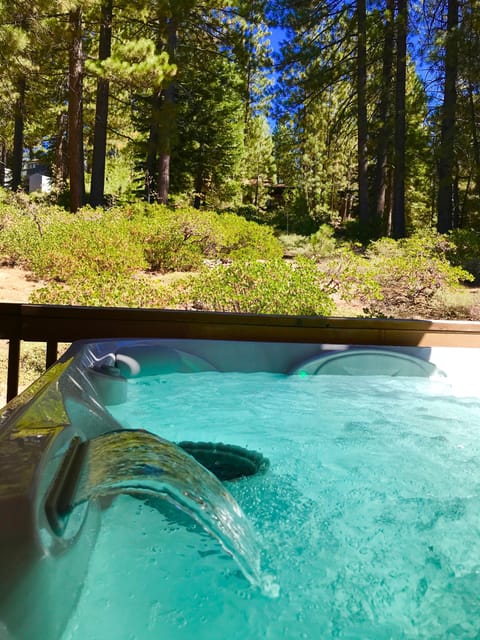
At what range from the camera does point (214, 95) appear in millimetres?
6320

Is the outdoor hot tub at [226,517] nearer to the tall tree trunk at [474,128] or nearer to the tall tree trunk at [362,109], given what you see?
the tall tree trunk at [362,109]

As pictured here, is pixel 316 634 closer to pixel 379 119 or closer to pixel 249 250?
pixel 249 250

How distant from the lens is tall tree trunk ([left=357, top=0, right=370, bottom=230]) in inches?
229

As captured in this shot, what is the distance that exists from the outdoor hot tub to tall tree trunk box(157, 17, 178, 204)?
186 inches

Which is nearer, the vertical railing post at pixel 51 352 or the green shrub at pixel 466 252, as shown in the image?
the vertical railing post at pixel 51 352

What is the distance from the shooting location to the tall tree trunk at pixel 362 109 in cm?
580

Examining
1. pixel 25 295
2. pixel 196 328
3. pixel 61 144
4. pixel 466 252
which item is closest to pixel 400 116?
pixel 466 252

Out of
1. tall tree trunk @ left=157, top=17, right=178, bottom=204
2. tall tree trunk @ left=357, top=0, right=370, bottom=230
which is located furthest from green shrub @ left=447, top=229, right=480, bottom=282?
tall tree trunk @ left=157, top=17, right=178, bottom=204

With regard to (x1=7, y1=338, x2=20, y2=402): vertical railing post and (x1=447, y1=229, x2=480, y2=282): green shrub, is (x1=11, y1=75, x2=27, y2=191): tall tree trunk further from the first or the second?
(x1=7, y1=338, x2=20, y2=402): vertical railing post

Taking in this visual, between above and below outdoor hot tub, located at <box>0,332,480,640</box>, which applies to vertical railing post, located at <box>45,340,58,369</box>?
above

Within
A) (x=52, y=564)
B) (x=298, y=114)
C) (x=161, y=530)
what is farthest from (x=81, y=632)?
(x=298, y=114)

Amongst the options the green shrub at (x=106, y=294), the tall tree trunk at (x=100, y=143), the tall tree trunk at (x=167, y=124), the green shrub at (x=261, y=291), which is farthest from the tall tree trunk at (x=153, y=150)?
the green shrub at (x=261, y=291)

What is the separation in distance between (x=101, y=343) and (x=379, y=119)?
535 cm

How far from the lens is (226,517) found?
0.86 meters
